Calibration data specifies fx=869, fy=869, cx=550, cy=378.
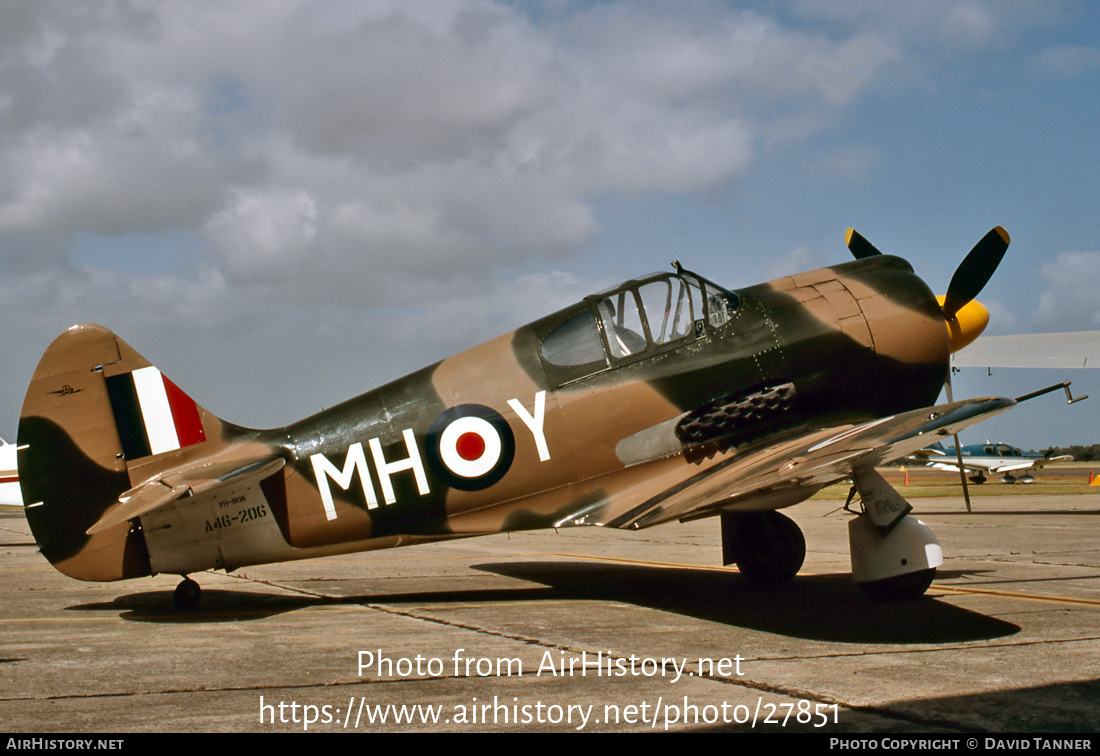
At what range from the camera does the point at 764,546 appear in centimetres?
851

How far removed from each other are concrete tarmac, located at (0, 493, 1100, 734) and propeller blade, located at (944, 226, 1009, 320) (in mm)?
2706

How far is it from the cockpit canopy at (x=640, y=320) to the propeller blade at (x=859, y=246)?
10.8 ft

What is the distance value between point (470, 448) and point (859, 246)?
570 cm

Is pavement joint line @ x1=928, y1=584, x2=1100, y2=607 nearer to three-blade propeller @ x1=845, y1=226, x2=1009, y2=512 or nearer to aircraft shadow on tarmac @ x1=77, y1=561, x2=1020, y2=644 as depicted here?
aircraft shadow on tarmac @ x1=77, y1=561, x2=1020, y2=644

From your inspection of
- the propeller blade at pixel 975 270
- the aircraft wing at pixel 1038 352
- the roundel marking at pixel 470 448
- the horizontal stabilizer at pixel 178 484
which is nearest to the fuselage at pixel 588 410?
the roundel marking at pixel 470 448

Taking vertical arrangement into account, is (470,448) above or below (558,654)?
above

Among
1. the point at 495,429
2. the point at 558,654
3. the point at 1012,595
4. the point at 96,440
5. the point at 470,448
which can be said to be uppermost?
the point at 96,440

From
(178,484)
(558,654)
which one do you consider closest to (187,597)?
(178,484)

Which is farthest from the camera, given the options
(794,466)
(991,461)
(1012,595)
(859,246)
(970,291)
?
(991,461)

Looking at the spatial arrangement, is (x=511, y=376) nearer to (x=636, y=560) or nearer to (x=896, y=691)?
(x=896, y=691)

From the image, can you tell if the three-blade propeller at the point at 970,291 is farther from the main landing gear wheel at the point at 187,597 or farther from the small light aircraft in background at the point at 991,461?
the small light aircraft in background at the point at 991,461

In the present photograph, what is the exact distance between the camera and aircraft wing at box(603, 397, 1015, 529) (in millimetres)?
5617

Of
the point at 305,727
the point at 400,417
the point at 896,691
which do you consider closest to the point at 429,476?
the point at 400,417

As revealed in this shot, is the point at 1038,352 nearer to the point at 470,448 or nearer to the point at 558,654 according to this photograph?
the point at 470,448
